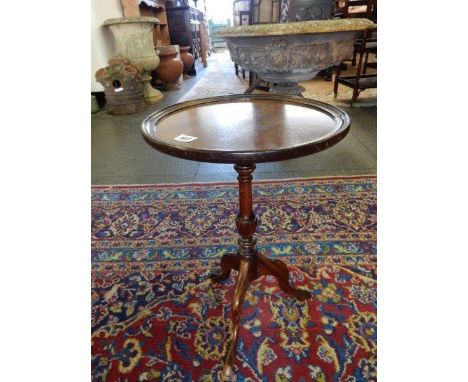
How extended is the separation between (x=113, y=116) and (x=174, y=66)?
1.65m

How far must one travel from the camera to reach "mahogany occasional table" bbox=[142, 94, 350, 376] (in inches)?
35.3

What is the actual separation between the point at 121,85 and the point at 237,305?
3775 millimetres

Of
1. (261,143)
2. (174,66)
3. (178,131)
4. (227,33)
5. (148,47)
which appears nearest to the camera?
(261,143)

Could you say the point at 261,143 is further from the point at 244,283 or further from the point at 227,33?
the point at 227,33

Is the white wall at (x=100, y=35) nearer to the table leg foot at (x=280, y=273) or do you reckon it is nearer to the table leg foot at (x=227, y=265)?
the table leg foot at (x=227, y=265)

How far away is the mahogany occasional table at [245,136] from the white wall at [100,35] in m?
3.84

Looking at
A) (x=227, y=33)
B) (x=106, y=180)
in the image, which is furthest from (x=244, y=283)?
(x=227, y=33)

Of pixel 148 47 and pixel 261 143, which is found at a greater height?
pixel 148 47

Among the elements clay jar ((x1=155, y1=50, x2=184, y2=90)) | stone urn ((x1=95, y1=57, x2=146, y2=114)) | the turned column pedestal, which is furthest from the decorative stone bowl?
clay jar ((x1=155, y1=50, x2=184, y2=90))

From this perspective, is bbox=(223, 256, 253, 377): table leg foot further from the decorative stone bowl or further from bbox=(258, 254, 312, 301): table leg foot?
the decorative stone bowl

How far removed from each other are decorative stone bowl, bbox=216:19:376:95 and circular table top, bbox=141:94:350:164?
111 centimetres

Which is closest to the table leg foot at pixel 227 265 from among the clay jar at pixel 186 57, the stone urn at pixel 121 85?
the stone urn at pixel 121 85

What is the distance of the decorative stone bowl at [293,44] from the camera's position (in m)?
2.22

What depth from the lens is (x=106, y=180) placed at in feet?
8.44
